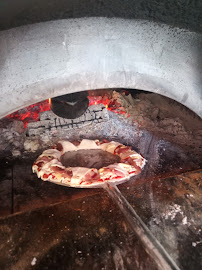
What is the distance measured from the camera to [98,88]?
Answer: 254cm

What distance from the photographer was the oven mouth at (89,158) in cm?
330

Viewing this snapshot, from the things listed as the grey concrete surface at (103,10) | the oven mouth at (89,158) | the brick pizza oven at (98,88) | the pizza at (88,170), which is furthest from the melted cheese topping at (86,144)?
the grey concrete surface at (103,10)

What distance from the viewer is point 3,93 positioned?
225 centimetres

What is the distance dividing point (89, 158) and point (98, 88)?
3.97 ft

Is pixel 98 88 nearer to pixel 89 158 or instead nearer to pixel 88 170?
pixel 88 170

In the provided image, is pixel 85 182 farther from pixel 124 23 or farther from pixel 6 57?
pixel 124 23

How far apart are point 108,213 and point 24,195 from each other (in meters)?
1.02

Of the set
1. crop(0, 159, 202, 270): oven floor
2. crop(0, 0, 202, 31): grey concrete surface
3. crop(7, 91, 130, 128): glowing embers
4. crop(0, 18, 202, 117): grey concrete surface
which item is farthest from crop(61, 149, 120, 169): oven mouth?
crop(0, 0, 202, 31): grey concrete surface

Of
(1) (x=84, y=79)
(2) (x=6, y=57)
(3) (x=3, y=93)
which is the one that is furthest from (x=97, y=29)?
(3) (x=3, y=93)

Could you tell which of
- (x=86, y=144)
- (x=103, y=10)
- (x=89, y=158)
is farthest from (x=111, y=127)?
(x=103, y=10)

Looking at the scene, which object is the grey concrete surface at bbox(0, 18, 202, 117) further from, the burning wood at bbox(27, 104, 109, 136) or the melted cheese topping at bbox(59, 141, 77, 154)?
the burning wood at bbox(27, 104, 109, 136)

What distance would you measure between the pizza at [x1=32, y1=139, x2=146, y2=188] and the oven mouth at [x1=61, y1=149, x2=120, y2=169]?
0.08 metres

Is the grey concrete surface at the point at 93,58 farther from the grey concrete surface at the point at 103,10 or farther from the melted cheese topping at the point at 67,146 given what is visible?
the melted cheese topping at the point at 67,146

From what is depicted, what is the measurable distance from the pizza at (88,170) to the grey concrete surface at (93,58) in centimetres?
90
